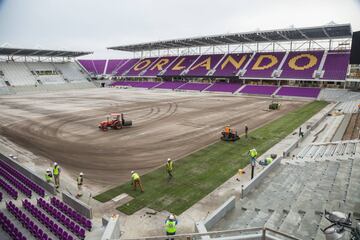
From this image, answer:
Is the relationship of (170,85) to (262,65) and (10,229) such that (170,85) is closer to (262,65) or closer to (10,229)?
(262,65)

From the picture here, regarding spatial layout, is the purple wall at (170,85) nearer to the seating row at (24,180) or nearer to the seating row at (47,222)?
the seating row at (24,180)

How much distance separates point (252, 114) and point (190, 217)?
2766 centimetres

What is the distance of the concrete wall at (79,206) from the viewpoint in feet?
38.0

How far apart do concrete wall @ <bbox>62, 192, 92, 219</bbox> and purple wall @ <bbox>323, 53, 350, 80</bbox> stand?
59.7 meters

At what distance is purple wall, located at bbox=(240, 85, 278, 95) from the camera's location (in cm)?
6153

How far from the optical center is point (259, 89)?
63812 millimetres

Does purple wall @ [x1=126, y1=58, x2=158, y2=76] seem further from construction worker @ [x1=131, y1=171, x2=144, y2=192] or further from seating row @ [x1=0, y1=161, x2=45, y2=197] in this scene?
construction worker @ [x1=131, y1=171, x2=144, y2=192]

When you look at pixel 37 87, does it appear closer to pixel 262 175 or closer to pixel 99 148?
pixel 99 148

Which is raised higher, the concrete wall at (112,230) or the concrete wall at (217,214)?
the concrete wall at (217,214)

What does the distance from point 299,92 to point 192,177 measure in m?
50.4

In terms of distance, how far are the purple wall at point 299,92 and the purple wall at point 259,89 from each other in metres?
2.09

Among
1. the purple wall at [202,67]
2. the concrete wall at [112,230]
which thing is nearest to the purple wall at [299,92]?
the purple wall at [202,67]

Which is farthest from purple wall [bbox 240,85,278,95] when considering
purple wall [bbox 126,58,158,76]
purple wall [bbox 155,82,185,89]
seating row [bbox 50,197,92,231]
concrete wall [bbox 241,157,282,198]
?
seating row [bbox 50,197,92,231]

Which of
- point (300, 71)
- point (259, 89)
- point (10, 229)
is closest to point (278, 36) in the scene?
point (300, 71)
